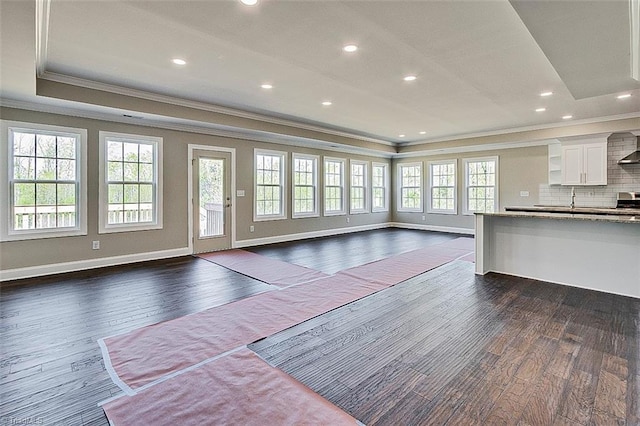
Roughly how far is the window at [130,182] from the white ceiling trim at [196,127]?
28cm

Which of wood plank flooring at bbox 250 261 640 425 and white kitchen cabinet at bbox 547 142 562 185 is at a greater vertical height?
white kitchen cabinet at bbox 547 142 562 185

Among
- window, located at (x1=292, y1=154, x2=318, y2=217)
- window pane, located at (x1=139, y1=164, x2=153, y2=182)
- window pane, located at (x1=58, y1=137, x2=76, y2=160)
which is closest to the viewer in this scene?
window pane, located at (x1=58, y1=137, x2=76, y2=160)

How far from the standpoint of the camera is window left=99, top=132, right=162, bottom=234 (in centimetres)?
553

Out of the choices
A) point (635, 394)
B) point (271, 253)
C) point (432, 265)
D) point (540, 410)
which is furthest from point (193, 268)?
point (635, 394)

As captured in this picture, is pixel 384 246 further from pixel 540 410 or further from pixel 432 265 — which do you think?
pixel 540 410

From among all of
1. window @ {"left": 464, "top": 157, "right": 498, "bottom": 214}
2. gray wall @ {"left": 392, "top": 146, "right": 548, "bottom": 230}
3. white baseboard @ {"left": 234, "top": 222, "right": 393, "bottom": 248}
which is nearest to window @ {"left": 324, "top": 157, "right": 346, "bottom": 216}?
white baseboard @ {"left": 234, "top": 222, "right": 393, "bottom": 248}

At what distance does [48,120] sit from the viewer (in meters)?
4.93

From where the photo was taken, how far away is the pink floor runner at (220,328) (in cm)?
243

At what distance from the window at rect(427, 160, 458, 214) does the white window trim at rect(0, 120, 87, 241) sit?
29.2 ft

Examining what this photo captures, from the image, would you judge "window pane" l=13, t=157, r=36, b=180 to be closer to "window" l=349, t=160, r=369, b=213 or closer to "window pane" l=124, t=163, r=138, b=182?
"window pane" l=124, t=163, r=138, b=182

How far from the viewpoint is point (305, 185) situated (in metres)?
8.82

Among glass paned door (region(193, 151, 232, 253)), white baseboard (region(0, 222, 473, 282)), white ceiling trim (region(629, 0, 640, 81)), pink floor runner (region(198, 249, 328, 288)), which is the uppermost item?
white ceiling trim (region(629, 0, 640, 81))

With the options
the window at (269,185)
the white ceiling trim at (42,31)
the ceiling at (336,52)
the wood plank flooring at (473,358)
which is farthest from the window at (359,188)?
the white ceiling trim at (42,31)

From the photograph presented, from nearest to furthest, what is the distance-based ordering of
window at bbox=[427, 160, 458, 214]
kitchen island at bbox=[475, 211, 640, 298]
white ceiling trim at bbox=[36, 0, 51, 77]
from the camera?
white ceiling trim at bbox=[36, 0, 51, 77] → kitchen island at bbox=[475, 211, 640, 298] → window at bbox=[427, 160, 458, 214]
